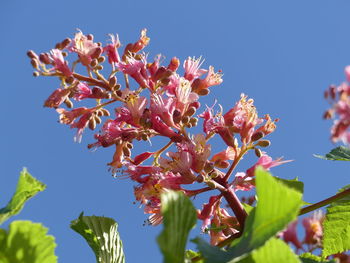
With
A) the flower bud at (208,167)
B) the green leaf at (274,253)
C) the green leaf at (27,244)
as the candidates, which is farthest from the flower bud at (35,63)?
the green leaf at (274,253)

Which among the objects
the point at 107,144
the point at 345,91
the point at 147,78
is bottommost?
the point at 345,91

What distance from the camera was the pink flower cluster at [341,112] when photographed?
0.98 m

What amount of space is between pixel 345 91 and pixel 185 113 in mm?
756

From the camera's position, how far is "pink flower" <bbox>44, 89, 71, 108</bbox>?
5.65ft

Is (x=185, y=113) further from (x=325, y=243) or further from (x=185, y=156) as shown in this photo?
(x=325, y=243)

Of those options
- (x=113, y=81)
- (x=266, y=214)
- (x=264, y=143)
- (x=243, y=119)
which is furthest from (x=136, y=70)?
(x=266, y=214)

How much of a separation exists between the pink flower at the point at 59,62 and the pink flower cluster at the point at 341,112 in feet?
3.40

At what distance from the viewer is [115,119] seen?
5.75 ft

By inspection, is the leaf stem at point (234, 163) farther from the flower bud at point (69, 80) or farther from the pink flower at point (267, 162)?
the flower bud at point (69, 80)

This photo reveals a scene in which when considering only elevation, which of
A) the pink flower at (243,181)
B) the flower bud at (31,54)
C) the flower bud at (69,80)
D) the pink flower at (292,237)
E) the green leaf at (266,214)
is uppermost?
the flower bud at (31,54)

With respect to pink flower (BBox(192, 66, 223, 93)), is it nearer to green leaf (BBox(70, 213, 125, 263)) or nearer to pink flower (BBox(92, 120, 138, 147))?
pink flower (BBox(92, 120, 138, 147))

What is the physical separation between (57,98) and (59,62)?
129 mm

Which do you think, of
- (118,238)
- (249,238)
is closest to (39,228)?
(249,238)

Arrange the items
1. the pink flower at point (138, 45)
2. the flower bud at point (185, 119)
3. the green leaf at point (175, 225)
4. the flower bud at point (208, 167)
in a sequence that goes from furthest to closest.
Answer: the pink flower at point (138, 45) < the flower bud at point (185, 119) < the flower bud at point (208, 167) < the green leaf at point (175, 225)
